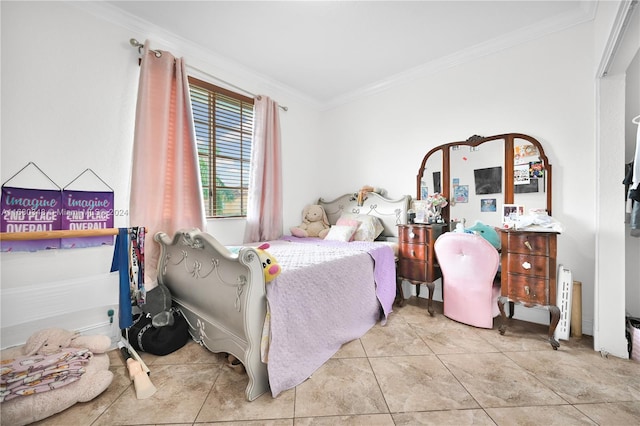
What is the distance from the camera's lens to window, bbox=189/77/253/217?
2.85 meters

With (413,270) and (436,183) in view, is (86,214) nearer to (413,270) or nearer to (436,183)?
(413,270)

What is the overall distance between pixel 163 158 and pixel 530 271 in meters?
3.38

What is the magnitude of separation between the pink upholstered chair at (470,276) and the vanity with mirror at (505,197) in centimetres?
10

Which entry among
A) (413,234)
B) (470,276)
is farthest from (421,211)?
(470,276)

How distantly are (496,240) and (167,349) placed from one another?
10.0 feet

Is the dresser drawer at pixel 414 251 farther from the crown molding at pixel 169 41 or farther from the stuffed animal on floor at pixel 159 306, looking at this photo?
the crown molding at pixel 169 41

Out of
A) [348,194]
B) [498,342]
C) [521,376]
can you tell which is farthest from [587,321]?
[348,194]

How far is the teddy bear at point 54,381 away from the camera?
1.27 m

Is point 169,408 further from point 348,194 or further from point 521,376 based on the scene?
point 348,194

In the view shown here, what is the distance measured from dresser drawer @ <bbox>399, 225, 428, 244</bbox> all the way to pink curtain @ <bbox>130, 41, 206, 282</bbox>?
2151 millimetres

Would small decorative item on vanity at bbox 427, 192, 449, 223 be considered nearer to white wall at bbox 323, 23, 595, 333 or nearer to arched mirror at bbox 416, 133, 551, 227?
arched mirror at bbox 416, 133, 551, 227

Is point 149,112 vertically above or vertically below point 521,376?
above

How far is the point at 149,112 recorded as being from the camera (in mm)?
2348

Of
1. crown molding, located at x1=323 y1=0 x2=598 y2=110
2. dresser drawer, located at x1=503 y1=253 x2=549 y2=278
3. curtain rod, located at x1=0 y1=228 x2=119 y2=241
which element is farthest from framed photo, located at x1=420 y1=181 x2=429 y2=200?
curtain rod, located at x1=0 y1=228 x2=119 y2=241
